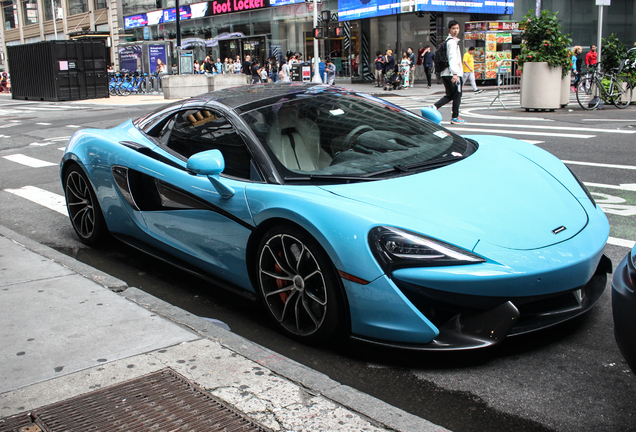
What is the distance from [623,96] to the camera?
602 inches

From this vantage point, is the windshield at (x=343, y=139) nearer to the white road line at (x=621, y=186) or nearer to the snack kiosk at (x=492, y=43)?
the white road line at (x=621, y=186)

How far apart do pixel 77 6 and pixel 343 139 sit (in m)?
58.4

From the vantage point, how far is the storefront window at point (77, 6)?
54697 millimetres

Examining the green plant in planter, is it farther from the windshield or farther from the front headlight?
the front headlight

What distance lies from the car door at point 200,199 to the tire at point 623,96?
43.6 ft

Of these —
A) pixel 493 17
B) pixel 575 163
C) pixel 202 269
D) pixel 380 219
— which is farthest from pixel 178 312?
pixel 493 17

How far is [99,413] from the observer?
2.55 metres

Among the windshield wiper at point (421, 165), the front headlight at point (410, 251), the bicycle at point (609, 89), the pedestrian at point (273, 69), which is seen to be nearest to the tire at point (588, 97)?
the bicycle at point (609, 89)

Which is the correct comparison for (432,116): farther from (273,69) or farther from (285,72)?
(273,69)

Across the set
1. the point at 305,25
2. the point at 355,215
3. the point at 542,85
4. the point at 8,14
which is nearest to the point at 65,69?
the point at 305,25

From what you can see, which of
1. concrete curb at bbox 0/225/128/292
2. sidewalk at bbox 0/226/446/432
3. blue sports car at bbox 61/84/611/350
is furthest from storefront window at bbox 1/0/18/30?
sidewalk at bbox 0/226/446/432

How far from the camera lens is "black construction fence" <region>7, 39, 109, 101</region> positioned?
93.2ft

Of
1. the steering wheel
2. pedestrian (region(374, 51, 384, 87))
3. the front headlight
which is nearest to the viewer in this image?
the front headlight

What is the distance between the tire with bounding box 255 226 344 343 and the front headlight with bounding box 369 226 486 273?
0.27 metres
